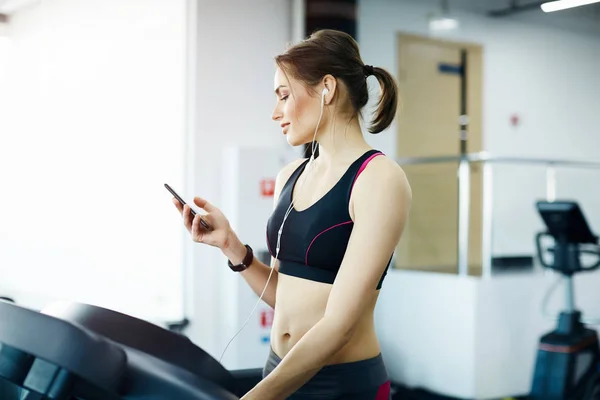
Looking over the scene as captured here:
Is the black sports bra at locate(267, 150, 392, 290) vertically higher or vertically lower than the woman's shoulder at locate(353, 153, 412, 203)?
lower

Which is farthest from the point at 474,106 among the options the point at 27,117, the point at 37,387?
the point at 37,387

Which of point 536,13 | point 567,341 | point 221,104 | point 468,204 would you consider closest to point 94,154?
point 221,104

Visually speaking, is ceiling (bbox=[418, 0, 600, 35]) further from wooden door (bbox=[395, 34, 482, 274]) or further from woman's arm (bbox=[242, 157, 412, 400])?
woman's arm (bbox=[242, 157, 412, 400])

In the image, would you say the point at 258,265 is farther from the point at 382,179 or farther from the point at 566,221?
the point at 566,221

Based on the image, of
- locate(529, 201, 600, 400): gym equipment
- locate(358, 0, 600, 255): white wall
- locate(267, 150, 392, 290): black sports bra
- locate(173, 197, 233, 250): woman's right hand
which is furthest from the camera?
locate(358, 0, 600, 255): white wall

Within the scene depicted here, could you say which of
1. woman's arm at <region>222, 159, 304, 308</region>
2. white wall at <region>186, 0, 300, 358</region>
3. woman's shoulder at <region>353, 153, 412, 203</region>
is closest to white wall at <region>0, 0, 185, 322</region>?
white wall at <region>186, 0, 300, 358</region>

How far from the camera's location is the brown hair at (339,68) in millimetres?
1341

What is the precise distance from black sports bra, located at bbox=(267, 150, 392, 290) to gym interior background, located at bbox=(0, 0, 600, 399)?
2.68 meters

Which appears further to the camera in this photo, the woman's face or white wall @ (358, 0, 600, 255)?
white wall @ (358, 0, 600, 255)

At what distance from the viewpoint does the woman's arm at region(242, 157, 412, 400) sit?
3.70 feet

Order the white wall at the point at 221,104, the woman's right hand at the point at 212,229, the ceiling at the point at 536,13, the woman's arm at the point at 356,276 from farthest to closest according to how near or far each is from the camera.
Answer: the ceiling at the point at 536,13 < the white wall at the point at 221,104 < the woman's right hand at the point at 212,229 < the woman's arm at the point at 356,276

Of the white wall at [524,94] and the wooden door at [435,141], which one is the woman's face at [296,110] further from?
the white wall at [524,94]

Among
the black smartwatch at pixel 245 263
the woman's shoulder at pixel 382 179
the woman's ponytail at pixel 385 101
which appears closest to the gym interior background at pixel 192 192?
the black smartwatch at pixel 245 263

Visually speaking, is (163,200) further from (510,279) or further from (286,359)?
(286,359)
